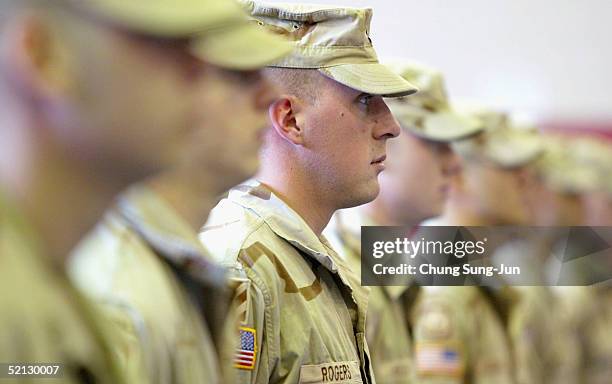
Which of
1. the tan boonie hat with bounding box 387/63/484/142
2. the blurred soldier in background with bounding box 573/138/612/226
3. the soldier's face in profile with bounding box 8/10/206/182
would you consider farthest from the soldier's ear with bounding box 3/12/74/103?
the blurred soldier in background with bounding box 573/138/612/226

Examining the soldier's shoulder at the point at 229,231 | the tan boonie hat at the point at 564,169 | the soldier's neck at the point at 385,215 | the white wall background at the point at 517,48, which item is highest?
the white wall background at the point at 517,48

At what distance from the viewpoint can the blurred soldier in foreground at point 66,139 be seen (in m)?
0.89

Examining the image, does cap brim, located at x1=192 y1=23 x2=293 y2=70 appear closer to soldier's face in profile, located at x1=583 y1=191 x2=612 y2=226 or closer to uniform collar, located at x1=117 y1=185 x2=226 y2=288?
uniform collar, located at x1=117 y1=185 x2=226 y2=288

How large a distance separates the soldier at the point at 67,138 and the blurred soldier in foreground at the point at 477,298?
247 cm

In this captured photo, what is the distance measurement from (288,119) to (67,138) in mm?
1171

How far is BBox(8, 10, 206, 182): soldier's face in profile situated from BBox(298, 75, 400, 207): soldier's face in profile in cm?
107

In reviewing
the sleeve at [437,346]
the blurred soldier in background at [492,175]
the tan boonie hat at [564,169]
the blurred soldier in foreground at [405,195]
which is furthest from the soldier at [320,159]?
the tan boonie hat at [564,169]

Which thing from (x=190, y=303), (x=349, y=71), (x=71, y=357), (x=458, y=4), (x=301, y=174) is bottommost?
(x=71, y=357)

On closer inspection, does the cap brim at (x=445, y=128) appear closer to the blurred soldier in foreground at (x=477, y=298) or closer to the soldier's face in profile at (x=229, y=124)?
the blurred soldier in foreground at (x=477, y=298)

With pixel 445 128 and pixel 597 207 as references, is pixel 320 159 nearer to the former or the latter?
pixel 445 128

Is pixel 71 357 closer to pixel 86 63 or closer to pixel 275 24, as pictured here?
pixel 86 63

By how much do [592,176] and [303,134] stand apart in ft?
13.2

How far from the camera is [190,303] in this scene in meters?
1.24

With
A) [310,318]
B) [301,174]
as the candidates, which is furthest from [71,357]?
[301,174]
